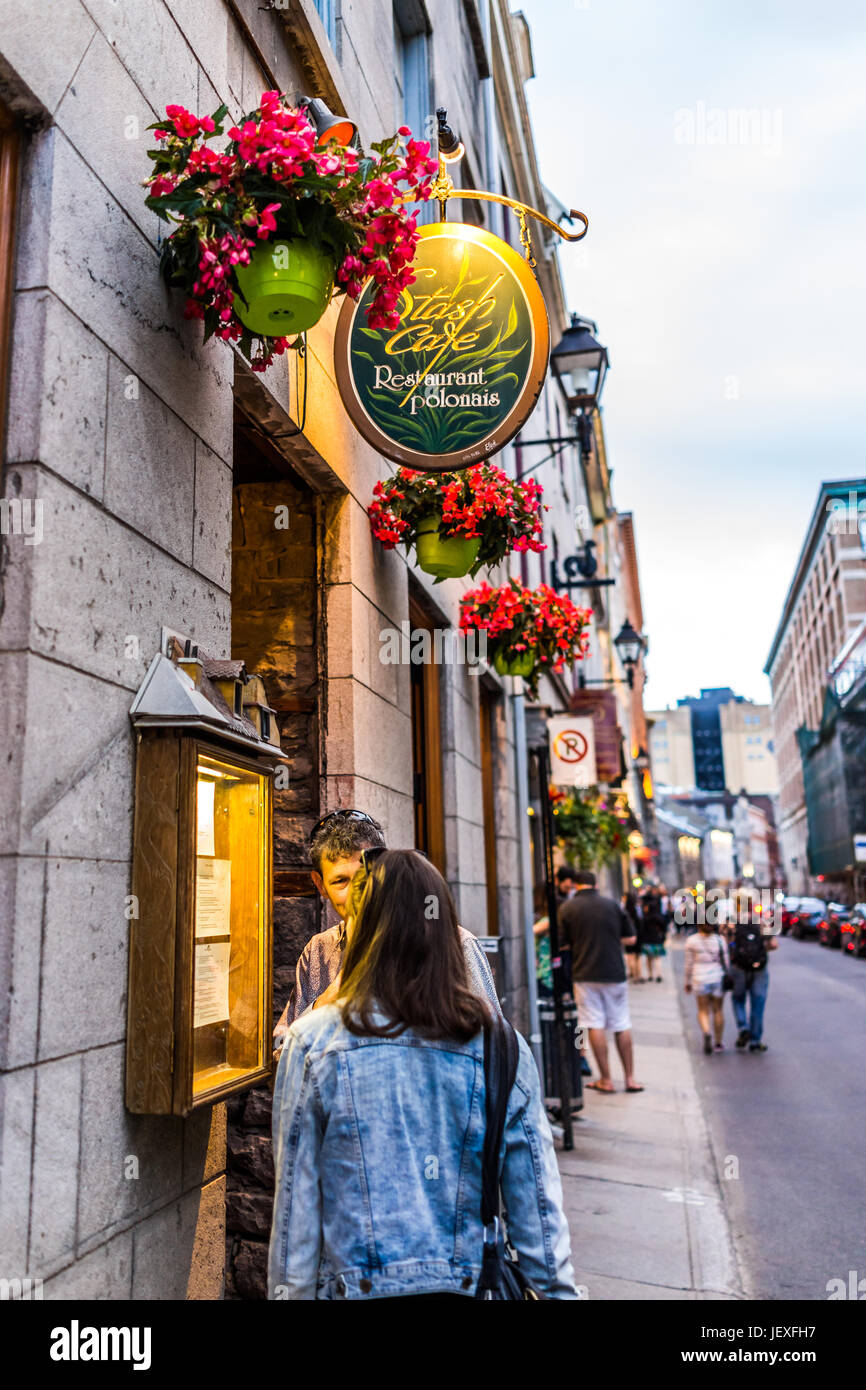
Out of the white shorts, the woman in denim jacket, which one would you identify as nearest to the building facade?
the woman in denim jacket

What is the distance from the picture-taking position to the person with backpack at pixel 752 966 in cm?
1194

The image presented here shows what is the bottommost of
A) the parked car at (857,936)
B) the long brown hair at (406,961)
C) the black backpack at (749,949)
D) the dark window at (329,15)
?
the parked car at (857,936)

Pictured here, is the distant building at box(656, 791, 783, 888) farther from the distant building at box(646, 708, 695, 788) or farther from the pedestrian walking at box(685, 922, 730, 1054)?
the pedestrian walking at box(685, 922, 730, 1054)

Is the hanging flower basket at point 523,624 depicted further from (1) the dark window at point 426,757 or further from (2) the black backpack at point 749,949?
(2) the black backpack at point 749,949

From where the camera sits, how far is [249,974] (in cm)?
323

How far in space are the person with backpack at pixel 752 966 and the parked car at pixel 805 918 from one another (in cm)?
3160

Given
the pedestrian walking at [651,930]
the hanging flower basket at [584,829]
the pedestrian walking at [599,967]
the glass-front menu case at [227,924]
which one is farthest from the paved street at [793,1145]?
the pedestrian walking at [651,930]

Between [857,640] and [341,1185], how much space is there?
6477 cm

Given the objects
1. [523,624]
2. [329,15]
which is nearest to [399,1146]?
[329,15]

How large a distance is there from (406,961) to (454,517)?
3.74 m

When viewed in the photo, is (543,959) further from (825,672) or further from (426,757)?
(825,672)

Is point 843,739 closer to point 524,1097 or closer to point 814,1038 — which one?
point 814,1038

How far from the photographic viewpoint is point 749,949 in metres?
12.0

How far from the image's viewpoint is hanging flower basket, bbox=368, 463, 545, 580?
5.54 m
